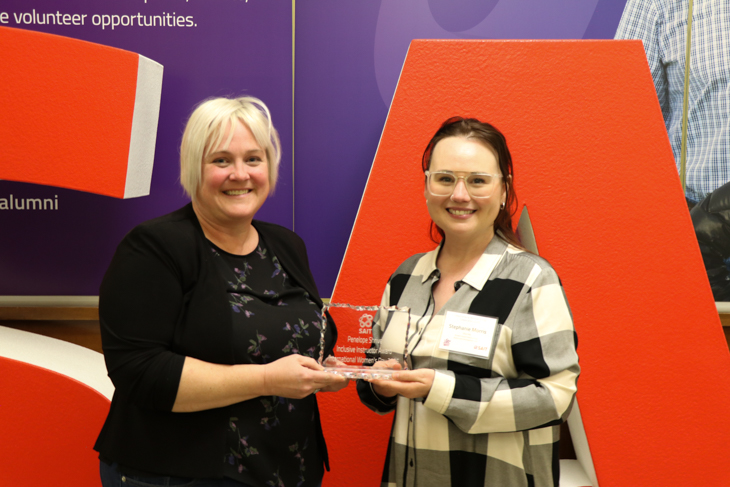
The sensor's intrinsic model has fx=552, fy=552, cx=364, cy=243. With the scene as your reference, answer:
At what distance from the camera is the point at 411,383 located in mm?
1342

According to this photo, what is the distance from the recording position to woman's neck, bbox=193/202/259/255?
5.00 ft

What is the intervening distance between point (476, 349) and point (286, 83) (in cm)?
166

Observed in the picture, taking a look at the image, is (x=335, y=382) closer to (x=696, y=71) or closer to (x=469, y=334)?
(x=469, y=334)

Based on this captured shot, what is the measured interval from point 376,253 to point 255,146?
2.32 feet

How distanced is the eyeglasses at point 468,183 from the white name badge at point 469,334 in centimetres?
33

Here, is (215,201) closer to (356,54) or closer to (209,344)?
(209,344)

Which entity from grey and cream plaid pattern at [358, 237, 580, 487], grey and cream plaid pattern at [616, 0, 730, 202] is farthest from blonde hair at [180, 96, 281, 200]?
grey and cream plaid pattern at [616, 0, 730, 202]

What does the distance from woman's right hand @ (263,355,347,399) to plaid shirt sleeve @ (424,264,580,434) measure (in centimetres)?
28

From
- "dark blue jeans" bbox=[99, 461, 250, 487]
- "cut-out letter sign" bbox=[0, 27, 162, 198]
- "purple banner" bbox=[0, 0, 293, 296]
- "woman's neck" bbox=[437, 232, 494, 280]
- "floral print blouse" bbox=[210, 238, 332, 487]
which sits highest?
"purple banner" bbox=[0, 0, 293, 296]

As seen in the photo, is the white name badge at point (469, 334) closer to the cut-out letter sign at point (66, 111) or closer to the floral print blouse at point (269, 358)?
the floral print blouse at point (269, 358)

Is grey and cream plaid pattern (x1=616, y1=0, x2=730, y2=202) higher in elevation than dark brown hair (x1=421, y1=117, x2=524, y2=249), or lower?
higher

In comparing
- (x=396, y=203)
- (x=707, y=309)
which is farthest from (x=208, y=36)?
(x=707, y=309)

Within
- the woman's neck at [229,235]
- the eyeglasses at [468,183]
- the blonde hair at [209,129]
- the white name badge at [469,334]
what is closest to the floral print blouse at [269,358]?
the woman's neck at [229,235]

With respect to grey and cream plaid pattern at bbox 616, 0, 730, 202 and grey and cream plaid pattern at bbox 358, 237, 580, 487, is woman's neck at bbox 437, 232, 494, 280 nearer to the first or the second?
grey and cream plaid pattern at bbox 358, 237, 580, 487
